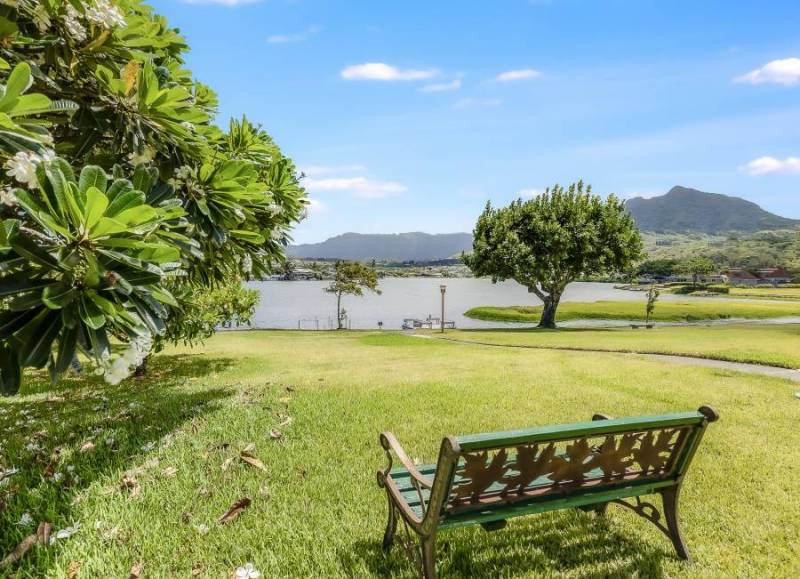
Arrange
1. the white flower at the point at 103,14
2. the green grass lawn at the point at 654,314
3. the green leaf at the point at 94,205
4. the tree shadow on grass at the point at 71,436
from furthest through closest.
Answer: the green grass lawn at the point at 654,314
the tree shadow on grass at the point at 71,436
the white flower at the point at 103,14
the green leaf at the point at 94,205

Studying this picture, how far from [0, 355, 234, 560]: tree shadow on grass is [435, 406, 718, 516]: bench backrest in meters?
3.39

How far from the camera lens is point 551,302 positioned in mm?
38438

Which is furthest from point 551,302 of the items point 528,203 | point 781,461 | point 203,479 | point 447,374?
point 203,479

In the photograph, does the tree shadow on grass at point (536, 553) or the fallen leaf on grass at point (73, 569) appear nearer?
the fallen leaf on grass at point (73, 569)

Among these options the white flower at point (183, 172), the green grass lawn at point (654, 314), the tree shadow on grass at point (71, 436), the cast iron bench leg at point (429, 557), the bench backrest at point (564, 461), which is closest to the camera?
the bench backrest at point (564, 461)

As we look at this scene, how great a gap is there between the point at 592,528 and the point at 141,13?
6689 mm

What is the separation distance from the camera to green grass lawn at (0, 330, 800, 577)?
340 centimetres

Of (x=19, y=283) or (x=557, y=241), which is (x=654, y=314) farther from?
(x=19, y=283)

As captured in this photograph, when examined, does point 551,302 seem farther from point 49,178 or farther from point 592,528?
point 49,178

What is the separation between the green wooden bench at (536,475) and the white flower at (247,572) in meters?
0.97

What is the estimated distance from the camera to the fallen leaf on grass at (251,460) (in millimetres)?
4914

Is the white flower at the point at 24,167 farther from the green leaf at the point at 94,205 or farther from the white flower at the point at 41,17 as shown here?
the white flower at the point at 41,17

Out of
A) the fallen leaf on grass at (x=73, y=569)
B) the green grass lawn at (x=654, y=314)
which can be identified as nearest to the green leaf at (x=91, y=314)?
the fallen leaf on grass at (x=73, y=569)

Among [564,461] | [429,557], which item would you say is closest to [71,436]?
[429,557]
